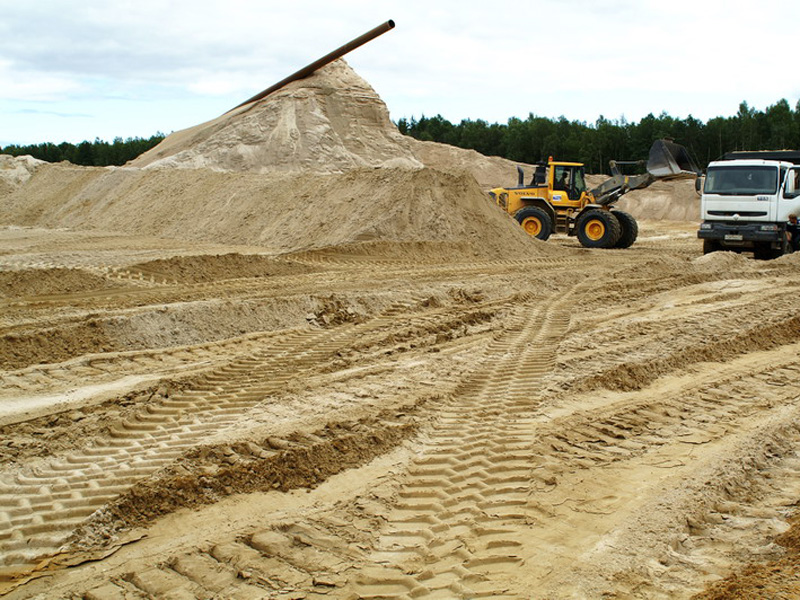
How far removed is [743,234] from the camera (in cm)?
1627

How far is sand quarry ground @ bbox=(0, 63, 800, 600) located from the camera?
362 centimetres

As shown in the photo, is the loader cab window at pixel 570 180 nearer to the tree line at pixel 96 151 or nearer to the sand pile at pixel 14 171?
the sand pile at pixel 14 171

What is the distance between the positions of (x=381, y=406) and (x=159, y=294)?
206 inches

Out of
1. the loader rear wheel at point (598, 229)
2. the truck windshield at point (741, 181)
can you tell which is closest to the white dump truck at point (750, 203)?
the truck windshield at point (741, 181)

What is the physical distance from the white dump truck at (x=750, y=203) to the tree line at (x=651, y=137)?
92.6ft

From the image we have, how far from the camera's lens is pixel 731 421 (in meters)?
5.68

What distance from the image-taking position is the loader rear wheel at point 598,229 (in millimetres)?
18859

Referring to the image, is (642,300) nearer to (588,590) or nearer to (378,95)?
(588,590)

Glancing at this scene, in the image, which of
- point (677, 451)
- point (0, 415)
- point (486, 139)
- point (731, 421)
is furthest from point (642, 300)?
point (486, 139)

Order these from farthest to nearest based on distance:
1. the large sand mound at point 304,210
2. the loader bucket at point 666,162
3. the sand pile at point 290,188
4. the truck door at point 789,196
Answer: the loader bucket at point 666,162
the sand pile at point 290,188
the large sand mound at point 304,210
the truck door at point 789,196

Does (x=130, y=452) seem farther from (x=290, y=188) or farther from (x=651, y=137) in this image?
(x=651, y=137)

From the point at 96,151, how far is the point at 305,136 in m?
32.6

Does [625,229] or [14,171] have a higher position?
[14,171]

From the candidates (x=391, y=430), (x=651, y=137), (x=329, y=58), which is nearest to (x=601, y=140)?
(x=651, y=137)
